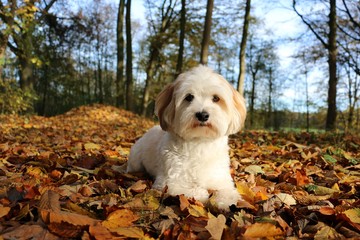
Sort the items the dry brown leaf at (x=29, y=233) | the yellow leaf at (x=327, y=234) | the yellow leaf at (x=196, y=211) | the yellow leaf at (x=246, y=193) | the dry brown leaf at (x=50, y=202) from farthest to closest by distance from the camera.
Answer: the yellow leaf at (x=246, y=193)
the yellow leaf at (x=196, y=211)
the dry brown leaf at (x=50, y=202)
the yellow leaf at (x=327, y=234)
the dry brown leaf at (x=29, y=233)

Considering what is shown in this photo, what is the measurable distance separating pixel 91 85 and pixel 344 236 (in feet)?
125

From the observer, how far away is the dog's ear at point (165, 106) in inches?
133

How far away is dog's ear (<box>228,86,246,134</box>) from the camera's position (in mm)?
3482

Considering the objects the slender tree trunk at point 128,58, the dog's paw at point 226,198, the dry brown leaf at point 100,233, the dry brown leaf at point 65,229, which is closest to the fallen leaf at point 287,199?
the dog's paw at point 226,198

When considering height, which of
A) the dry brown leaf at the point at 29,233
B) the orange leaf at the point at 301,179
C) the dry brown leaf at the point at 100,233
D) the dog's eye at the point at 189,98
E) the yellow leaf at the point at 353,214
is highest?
the dog's eye at the point at 189,98

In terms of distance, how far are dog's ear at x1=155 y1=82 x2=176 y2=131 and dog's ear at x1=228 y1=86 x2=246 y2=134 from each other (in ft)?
2.12

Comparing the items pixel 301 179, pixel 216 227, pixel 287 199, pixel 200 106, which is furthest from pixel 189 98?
pixel 301 179

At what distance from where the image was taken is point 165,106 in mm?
3488

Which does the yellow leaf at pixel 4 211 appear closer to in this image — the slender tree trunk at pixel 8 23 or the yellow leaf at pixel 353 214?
the yellow leaf at pixel 353 214

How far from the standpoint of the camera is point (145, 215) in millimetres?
2525

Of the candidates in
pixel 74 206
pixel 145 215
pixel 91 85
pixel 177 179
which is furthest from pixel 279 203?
pixel 91 85

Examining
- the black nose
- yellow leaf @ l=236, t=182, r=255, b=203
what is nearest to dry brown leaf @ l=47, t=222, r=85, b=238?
the black nose

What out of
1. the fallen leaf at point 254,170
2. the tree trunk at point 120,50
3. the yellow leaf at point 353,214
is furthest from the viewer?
the tree trunk at point 120,50

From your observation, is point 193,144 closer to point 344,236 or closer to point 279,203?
point 279,203
